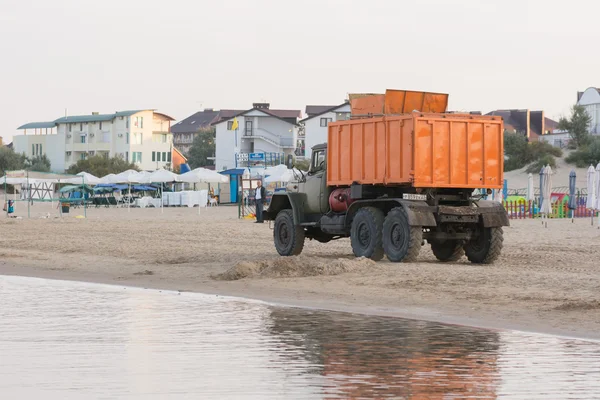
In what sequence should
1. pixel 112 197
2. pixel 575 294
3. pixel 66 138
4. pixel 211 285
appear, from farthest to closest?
pixel 66 138
pixel 112 197
pixel 211 285
pixel 575 294

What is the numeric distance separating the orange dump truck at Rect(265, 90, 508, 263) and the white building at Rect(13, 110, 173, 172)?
124 metres

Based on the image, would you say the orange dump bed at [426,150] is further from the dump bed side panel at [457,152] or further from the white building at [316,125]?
the white building at [316,125]

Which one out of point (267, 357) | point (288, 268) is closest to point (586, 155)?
point (288, 268)

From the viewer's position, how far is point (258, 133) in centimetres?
12594

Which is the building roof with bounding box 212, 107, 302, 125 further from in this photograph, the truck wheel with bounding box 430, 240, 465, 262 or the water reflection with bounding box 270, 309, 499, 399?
the water reflection with bounding box 270, 309, 499, 399

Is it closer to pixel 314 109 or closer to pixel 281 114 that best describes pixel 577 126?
pixel 314 109

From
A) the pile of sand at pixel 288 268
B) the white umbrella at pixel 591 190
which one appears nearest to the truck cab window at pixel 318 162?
the pile of sand at pixel 288 268

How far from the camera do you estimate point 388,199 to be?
72.0 feet

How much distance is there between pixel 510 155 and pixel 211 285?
7282 cm

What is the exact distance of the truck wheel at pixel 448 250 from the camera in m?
23.2

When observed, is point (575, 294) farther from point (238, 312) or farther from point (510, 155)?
point (510, 155)

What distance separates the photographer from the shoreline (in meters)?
13.0

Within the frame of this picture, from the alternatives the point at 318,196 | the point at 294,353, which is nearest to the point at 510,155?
Result: the point at 318,196

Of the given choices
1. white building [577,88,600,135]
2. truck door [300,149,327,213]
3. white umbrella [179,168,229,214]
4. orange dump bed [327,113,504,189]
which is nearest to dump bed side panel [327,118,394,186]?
orange dump bed [327,113,504,189]
